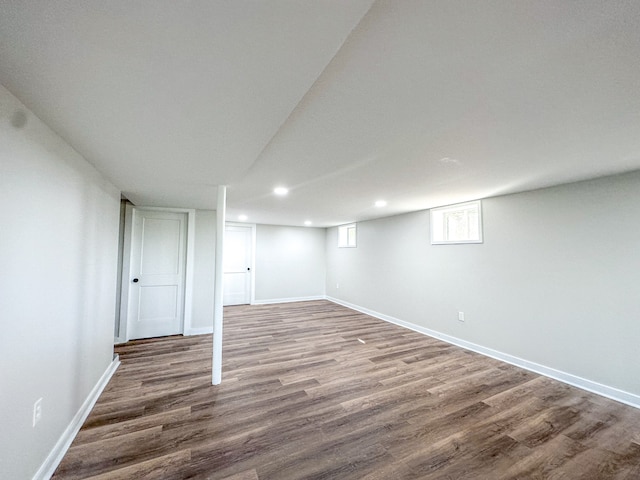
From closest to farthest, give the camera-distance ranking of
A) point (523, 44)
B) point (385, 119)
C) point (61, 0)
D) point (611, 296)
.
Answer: point (61, 0) → point (523, 44) → point (385, 119) → point (611, 296)

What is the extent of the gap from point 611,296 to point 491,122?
246 cm

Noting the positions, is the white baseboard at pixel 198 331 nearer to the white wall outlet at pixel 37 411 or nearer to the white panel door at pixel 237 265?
the white panel door at pixel 237 265

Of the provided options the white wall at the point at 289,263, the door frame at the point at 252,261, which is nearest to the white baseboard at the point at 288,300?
the white wall at the point at 289,263

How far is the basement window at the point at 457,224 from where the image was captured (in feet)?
12.3

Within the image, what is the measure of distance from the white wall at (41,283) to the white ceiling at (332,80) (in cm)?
21

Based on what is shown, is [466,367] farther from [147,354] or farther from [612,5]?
[147,354]

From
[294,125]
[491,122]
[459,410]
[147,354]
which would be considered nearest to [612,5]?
[491,122]

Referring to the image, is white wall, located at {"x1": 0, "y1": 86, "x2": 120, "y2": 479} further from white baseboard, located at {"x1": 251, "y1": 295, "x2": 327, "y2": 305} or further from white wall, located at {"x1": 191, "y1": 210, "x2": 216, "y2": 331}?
white baseboard, located at {"x1": 251, "y1": 295, "x2": 327, "y2": 305}

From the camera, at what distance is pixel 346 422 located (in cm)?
210

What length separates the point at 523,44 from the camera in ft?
3.21

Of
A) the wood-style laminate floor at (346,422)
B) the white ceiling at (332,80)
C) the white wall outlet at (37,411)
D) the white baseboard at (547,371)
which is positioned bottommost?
the wood-style laminate floor at (346,422)

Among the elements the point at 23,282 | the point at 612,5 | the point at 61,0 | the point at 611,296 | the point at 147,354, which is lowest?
the point at 147,354

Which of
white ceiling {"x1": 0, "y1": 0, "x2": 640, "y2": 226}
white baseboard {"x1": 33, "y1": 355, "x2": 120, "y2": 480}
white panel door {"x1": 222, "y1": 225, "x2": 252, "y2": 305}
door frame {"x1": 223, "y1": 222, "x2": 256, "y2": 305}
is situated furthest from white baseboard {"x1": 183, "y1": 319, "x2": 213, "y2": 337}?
white ceiling {"x1": 0, "y1": 0, "x2": 640, "y2": 226}

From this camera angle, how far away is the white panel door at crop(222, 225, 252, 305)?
21.3 ft
